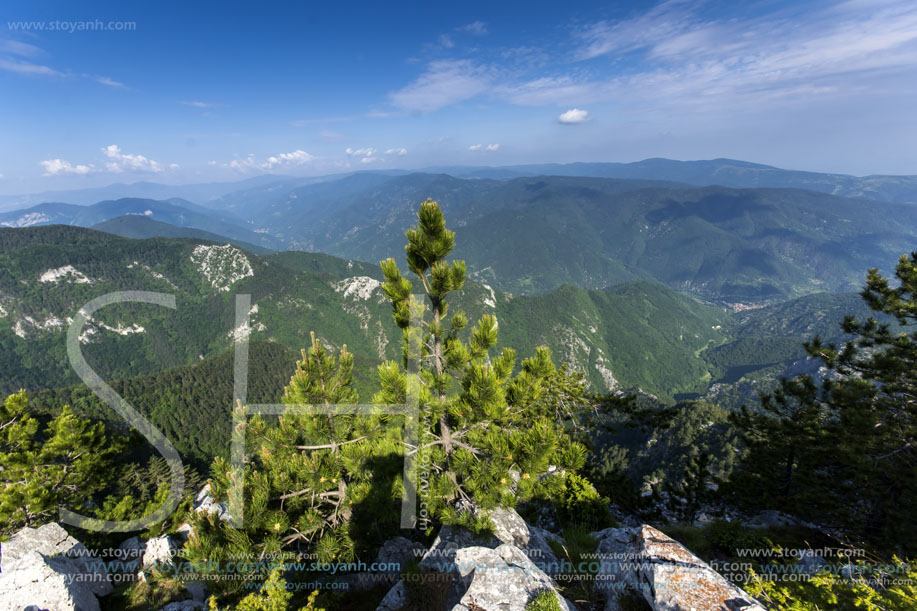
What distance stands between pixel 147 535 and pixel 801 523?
30.3 metres

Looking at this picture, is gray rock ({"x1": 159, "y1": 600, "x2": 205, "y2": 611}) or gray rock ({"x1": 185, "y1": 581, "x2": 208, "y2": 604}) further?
gray rock ({"x1": 185, "y1": 581, "x2": 208, "y2": 604})

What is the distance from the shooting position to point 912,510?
38.5 feet

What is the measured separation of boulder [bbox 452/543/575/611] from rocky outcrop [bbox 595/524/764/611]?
4.27 feet

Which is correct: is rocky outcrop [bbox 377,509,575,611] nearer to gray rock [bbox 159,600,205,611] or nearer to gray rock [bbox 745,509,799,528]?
gray rock [bbox 159,600,205,611]

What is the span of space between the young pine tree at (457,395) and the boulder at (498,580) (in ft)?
3.75

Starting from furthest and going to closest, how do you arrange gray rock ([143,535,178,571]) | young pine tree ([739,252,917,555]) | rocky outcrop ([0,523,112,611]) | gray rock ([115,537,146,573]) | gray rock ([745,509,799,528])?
gray rock ([745,509,799,528])
gray rock ([143,535,178,571])
young pine tree ([739,252,917,555])
gray rock ([115,537,146,573])
rocky outcrop ([0,523,112,611])

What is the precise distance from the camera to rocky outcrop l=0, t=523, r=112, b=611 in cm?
788

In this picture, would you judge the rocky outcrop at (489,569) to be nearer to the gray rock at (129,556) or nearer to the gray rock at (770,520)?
the gray rock at (129,556)

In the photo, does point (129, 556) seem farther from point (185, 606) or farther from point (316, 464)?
point (316, 464)

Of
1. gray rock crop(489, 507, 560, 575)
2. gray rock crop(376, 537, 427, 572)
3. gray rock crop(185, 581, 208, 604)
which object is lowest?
gray rock crop(185, 581, 208, 604)

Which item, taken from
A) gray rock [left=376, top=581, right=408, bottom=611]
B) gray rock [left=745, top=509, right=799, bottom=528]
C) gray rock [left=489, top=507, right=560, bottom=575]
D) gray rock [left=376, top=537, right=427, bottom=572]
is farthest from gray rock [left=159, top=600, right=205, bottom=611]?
gray rock [left=745, top=509, right=799, bottom=528]

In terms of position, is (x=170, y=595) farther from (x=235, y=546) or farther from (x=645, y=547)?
(x=645, y=547)

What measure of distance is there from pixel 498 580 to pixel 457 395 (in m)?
3.56

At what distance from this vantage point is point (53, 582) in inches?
323
